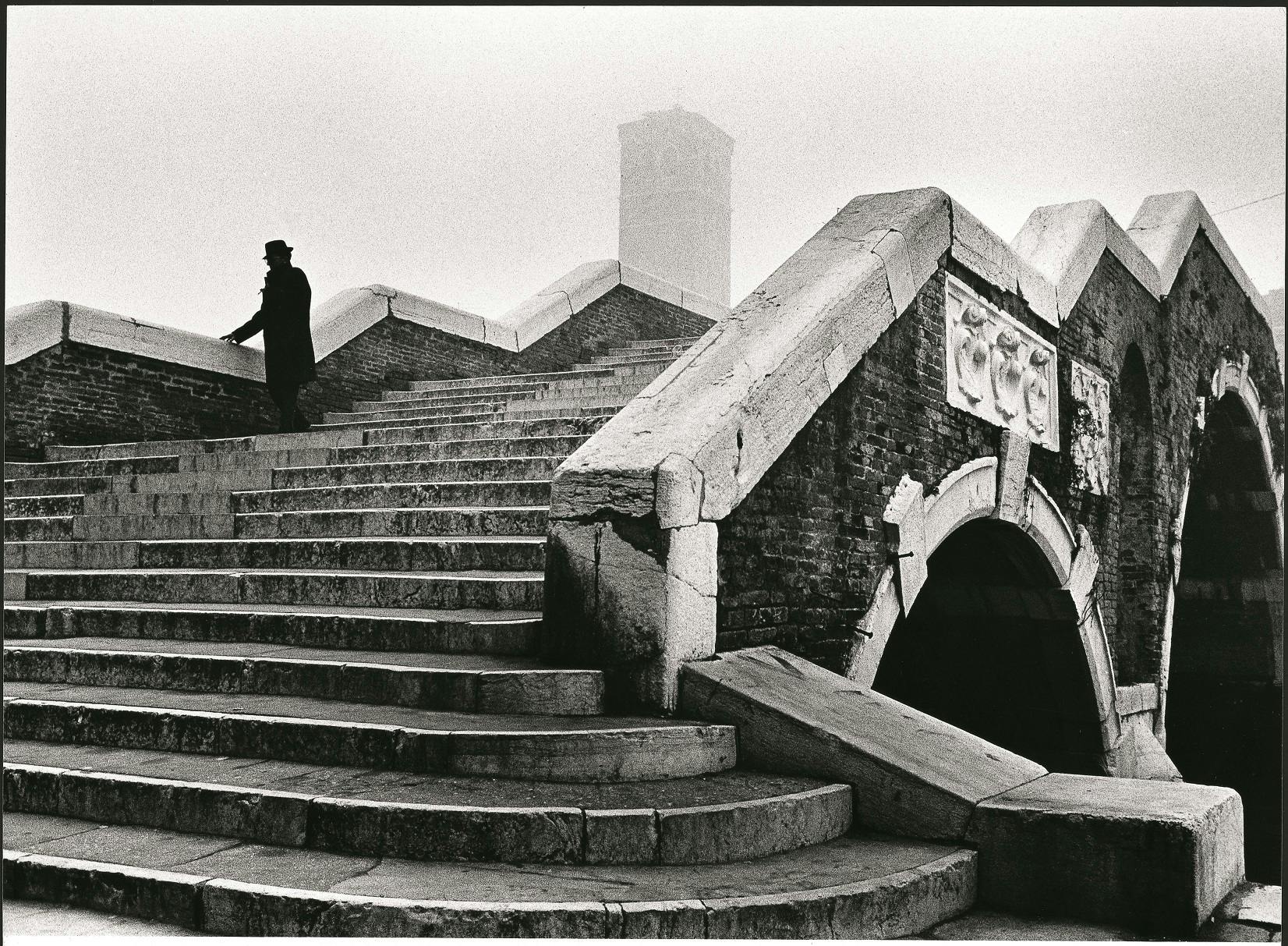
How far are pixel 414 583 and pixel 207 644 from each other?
2.76 ft

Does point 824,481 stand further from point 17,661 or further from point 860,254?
point 17,661

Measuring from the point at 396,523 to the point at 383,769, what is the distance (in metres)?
2.29

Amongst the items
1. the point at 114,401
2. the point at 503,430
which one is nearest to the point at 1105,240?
the point at 503,430

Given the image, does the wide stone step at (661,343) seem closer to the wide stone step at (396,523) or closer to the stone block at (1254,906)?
the wide stone step at (396,523)

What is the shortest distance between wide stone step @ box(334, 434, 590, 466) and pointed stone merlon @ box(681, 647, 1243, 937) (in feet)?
8.13

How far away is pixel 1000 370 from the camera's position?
6617 mm

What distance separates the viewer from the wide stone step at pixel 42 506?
262 inches

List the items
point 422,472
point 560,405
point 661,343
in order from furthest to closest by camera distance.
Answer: point 661,343
point 560,405
point 422,472

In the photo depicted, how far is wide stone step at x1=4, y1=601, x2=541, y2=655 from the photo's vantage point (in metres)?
3.98

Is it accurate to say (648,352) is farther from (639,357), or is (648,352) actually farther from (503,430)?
(503,430)

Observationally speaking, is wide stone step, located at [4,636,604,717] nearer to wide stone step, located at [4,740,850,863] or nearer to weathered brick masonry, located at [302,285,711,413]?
wide stone step, located at [4,740,850,863]

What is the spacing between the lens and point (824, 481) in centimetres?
469

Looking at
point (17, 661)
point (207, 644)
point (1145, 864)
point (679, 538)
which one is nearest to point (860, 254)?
point (679, 538)

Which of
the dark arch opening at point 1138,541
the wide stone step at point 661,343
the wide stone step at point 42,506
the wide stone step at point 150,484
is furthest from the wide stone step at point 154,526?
the dark arch opening at point 1138,541
